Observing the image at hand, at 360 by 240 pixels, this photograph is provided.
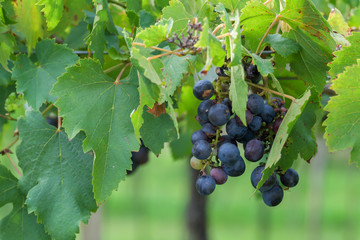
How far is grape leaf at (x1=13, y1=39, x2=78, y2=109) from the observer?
4.82 ft

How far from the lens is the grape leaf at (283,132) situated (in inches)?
42.9

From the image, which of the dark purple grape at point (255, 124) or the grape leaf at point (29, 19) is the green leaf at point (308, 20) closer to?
the dark purple grape at point (255, 124)

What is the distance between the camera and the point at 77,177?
4.45 feet

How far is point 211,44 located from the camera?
39.8 inches

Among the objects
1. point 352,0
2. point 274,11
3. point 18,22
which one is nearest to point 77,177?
point 18,22

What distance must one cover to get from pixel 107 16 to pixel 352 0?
118cm

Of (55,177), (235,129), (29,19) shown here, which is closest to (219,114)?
(235,129)

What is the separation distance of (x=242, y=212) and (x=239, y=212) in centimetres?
9

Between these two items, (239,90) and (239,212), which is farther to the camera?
(239,212)

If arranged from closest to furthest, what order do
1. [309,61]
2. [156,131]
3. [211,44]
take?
1. [211,44]
2. [309,61]
3. [156,131]

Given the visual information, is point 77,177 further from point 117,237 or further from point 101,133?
point 117,237

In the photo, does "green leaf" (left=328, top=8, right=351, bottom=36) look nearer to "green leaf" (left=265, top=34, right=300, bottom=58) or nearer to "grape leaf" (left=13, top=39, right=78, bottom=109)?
"green leaf" (left=265, top=34, right=300, bottom=58)

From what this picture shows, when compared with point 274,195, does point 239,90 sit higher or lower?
higher

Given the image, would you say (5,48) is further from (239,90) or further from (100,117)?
(239,90)
